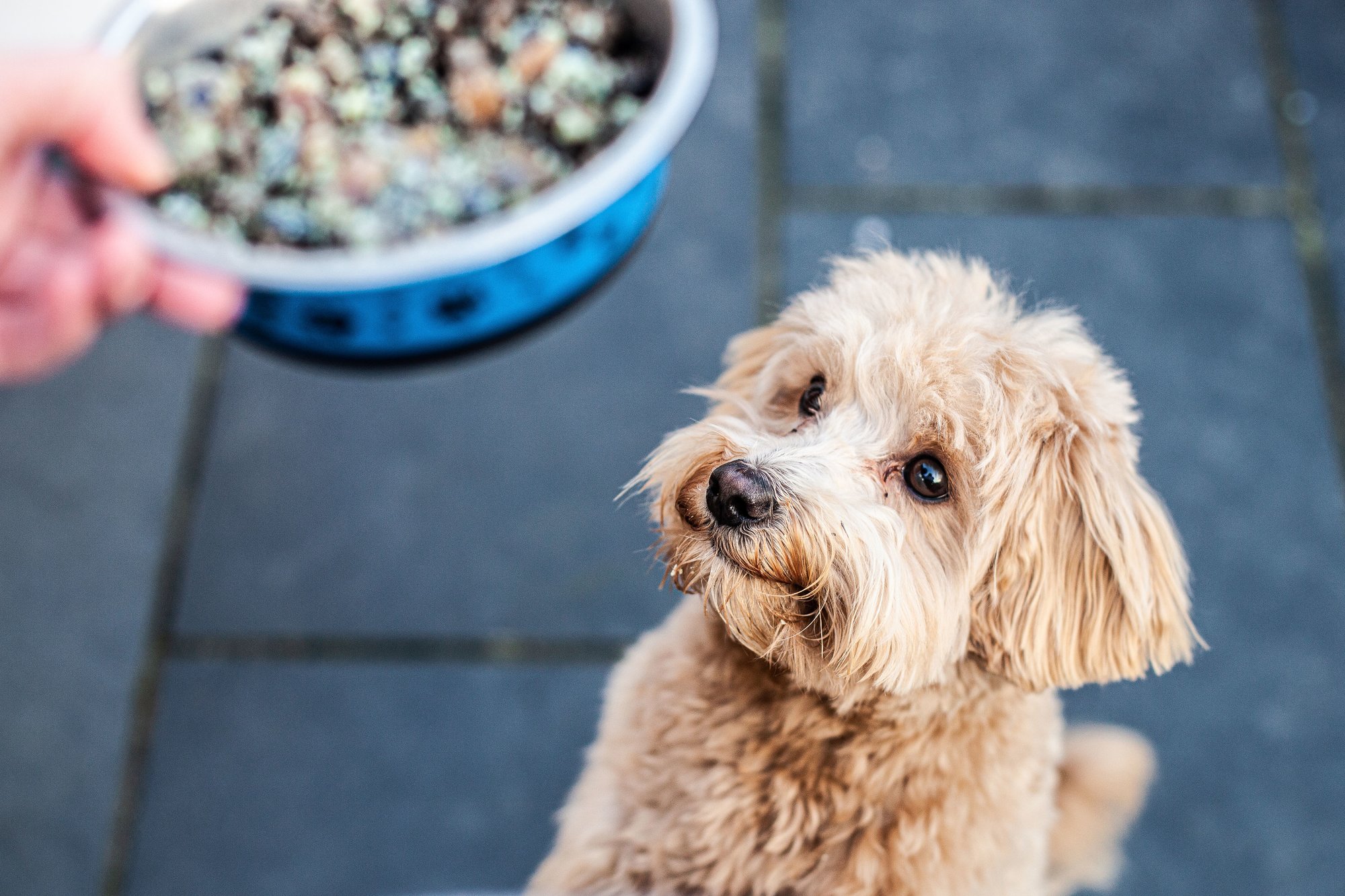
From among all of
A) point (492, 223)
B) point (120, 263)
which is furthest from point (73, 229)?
point (492, 223)

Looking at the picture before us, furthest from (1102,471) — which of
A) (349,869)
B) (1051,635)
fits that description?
(349,869)

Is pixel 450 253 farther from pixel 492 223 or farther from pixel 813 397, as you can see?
pixel 813 397

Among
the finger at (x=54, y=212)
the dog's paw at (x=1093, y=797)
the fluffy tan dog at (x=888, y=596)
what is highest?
the finger at (x=54, y=212)

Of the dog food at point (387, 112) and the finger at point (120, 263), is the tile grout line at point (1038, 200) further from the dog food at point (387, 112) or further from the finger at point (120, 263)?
the finger at point (120, 263)

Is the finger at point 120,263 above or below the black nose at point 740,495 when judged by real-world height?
above

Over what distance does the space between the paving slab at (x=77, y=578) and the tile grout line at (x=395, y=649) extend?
5.6 inches

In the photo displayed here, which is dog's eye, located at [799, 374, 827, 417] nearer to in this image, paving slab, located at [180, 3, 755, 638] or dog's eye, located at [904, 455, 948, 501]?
dog's eye, located at [904, 455, 948, 501]

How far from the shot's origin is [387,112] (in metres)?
1.98

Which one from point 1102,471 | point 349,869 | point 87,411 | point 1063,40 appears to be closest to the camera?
point 1102,471

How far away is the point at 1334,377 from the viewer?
A: 2.06 m

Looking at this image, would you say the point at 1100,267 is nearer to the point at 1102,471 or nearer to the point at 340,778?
the point at 1102,471

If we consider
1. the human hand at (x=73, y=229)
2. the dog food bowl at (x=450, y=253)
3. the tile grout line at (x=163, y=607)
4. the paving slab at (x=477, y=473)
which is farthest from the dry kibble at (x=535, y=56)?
the tile grout line at (x=163, y=607)

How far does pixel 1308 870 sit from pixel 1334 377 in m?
0.89

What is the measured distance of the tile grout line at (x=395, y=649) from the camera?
1878 millimetres
